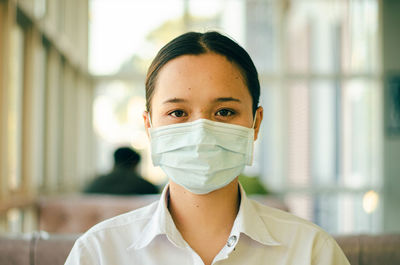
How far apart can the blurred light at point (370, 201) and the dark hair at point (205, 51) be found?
239 inches

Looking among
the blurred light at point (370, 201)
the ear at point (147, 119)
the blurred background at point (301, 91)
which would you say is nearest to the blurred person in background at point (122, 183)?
the blurred background at point (301, 91)

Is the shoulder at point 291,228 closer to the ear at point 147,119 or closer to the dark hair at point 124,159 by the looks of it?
the ear at point 147,119

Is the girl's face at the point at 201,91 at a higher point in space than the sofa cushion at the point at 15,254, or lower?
higher

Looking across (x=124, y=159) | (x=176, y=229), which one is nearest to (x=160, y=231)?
(x=176, y=229)

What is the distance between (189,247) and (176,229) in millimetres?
63

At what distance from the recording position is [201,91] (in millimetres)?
1191

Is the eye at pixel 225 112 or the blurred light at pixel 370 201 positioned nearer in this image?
the eye at pixel 225 112

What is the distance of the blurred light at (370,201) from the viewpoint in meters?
6.82

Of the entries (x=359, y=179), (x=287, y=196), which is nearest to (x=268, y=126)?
(x=287, y=196)

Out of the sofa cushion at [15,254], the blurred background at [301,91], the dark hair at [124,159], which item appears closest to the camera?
the sofa cushion at [15,254]

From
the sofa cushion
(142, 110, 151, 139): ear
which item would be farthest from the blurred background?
(142, 110, 151, 139): ear

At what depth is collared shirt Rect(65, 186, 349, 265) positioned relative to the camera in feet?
3.90

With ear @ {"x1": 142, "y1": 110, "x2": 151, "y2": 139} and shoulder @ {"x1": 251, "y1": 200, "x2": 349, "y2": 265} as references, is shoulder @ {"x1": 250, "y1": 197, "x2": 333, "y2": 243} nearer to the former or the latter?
shoulder @ {"x1": 251, "y1": 200, "x2": 349, "y2": 265}

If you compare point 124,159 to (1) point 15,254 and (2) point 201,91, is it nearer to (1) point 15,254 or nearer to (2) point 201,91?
(1) point 15,254
